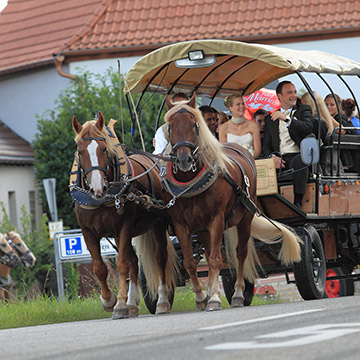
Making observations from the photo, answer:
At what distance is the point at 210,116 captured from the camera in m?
13.3

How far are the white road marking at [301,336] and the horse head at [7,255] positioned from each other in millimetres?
16554

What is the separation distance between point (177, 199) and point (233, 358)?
4.91 meters

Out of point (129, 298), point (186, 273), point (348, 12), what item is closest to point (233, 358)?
point (129, 298)

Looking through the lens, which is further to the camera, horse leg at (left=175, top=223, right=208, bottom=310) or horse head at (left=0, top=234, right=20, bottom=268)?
horse head at (left=0, top=234, right=20, bottom=268)

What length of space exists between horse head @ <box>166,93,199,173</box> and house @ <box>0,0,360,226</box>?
21204 millimetres

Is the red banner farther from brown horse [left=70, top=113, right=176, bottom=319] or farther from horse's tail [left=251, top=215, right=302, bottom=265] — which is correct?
brown horse [left=70, top=113, right=176, bottom=319]

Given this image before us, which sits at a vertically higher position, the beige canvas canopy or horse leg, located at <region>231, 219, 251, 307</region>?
the beige canvas canopy

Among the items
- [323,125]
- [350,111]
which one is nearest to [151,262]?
[323,125]

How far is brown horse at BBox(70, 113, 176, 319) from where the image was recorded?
35.2 ft

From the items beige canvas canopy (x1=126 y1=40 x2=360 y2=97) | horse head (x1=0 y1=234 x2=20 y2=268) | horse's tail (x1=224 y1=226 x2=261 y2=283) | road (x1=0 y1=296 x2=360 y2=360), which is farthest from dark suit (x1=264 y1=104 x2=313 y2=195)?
horse head (x1=0 y1=234 x2=20 y2=268)

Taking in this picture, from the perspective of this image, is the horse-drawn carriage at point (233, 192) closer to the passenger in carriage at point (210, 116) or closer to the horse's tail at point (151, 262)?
the horse's tail at point (151, 262)

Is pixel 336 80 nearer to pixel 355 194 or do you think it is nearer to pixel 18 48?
pixel 18 48

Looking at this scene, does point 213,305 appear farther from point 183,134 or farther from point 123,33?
point 123,33

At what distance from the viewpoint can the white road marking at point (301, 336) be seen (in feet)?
21.9
